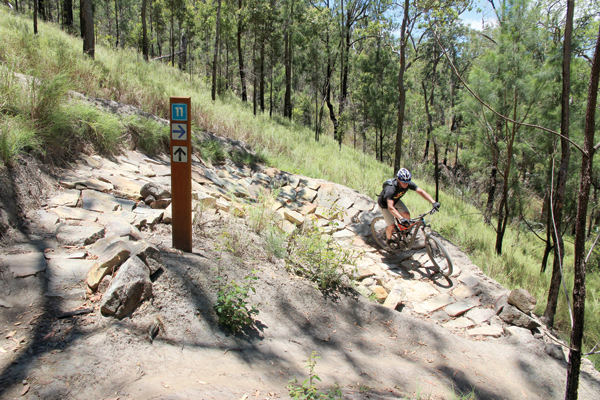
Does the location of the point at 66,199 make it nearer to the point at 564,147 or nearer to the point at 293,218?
the point at 293,218

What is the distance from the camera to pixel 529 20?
30.9 ft

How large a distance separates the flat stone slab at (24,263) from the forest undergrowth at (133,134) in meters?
1.33

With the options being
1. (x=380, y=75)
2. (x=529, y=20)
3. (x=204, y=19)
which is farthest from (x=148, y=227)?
(x=204, y=19)

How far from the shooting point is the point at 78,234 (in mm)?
3471

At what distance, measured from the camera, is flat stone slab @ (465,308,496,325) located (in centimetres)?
514

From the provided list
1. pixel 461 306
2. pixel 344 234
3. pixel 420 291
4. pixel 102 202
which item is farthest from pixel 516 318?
pixel 102 202

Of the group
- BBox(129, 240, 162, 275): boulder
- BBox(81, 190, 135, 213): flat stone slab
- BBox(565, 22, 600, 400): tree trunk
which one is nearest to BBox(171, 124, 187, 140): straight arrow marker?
BBox(129, 240, 162, 275): boulder

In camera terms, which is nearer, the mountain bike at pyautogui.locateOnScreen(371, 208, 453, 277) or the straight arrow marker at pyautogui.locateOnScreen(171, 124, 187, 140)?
the straight arrow marker at pyautogui.locateOnScreen(171, 124, 187, 140)

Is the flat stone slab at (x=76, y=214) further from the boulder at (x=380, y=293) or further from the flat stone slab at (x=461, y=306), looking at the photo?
the flat stone slab at (x=461, y=306)

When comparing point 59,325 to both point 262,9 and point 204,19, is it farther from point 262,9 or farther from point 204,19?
point 204,19

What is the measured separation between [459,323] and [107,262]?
471 cm

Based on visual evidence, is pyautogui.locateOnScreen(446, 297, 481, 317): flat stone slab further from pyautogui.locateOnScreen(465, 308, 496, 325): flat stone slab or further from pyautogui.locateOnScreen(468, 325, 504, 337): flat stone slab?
pyautogui.locateOnScreen(468, 325, 504, 337): flat stone slab

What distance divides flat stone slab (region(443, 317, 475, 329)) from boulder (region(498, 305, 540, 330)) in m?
0.50

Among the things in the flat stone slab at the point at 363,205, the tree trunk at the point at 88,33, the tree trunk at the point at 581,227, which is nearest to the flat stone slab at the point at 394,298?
the tree trunk at the point at 581,227
